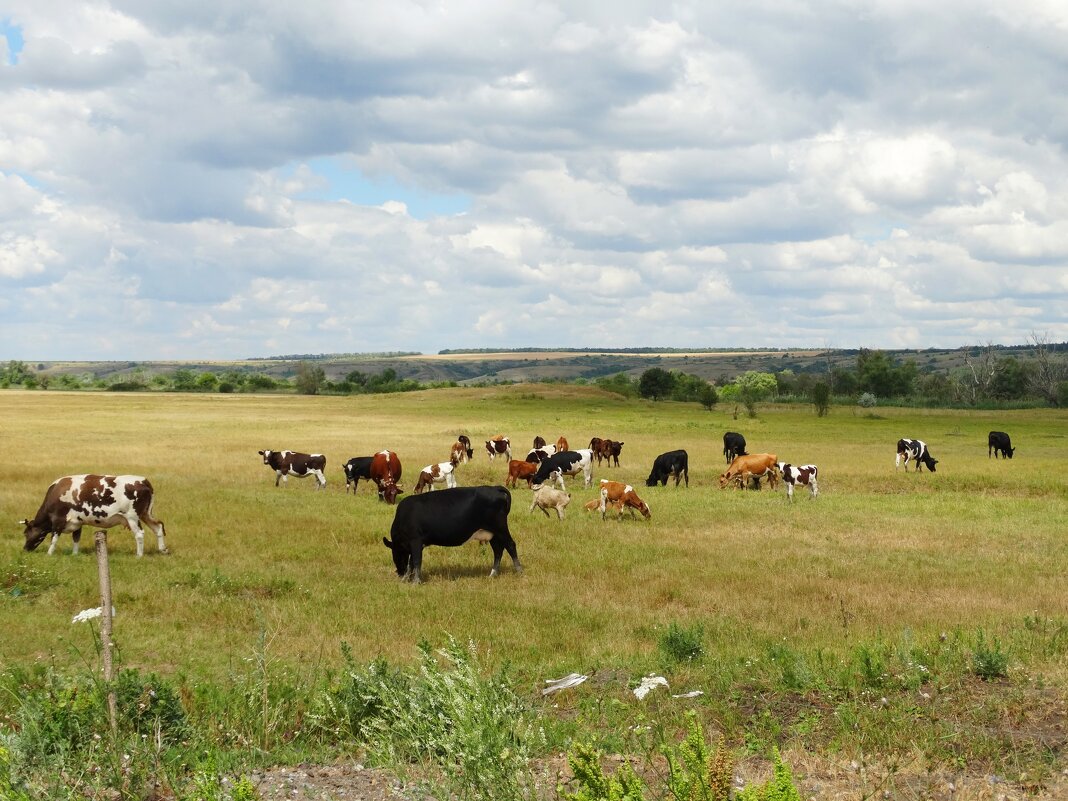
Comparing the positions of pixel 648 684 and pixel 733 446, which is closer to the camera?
pixel 648 684

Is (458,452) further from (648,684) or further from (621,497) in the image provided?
(648,684)

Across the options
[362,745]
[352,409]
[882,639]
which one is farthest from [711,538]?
[352,409]

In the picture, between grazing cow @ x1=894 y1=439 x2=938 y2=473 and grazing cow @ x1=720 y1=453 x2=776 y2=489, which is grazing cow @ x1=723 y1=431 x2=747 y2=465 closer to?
grazing cow @ x1=894 y1=439 x2=938 y2=473

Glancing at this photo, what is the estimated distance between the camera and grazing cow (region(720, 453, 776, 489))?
2912 cm

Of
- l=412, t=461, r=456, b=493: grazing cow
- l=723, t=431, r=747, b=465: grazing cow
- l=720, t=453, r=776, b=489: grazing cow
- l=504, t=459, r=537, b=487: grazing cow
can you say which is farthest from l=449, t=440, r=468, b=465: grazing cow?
l=723, t=431, r=747, b=465: grazing cow

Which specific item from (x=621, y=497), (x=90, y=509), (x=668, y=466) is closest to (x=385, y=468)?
(x=621, y=497)

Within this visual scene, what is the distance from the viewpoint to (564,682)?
9352mm

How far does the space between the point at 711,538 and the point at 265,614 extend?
10.8 metres

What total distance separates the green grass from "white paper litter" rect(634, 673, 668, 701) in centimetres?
23

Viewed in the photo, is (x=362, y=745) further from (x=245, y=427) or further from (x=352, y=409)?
(x=352, y=409)

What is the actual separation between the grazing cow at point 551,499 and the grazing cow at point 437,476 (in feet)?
18.1

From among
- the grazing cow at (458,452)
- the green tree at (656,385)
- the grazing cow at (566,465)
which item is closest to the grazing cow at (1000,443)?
the grazing cow at (566,465)

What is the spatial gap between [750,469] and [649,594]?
15.8 meters

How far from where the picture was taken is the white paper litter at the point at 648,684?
28.9 feet
